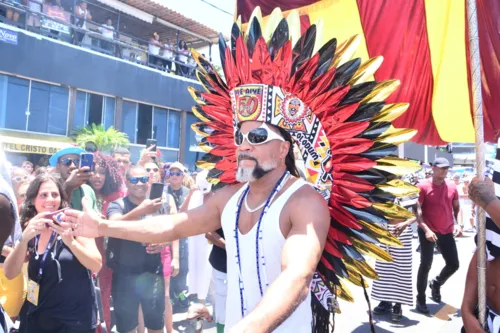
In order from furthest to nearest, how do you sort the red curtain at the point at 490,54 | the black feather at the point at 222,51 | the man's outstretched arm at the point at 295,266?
the red curtain at the point at 490,54
the black feather at the point at 222,51
the man's outstretched arm at the point at 295,266

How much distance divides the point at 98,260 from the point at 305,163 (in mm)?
1426

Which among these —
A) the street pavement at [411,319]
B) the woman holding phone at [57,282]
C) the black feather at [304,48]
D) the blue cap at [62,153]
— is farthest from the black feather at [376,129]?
the street pavement at [411,319]

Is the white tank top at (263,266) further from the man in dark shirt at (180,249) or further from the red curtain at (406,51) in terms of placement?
the man in dark shirt at (180,249)

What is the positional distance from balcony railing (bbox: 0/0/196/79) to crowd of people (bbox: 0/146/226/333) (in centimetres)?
1081

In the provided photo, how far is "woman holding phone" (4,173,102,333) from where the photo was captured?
2551mm

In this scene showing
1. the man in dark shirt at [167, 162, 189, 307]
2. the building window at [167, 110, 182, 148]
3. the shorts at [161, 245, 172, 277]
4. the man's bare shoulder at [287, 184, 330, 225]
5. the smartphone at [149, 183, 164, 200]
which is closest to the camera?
the man's bare shoulder at [287, 184, 330, 225]

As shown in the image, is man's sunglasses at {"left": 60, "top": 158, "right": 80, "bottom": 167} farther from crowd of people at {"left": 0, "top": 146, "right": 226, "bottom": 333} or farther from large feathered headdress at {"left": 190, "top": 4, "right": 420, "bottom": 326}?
large feathered headdress at {"left": 190, "top": 4, "right": 420, "bottom": 326}

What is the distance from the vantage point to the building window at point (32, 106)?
13781 mm

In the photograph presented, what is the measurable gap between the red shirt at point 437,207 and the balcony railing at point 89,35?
12302mm

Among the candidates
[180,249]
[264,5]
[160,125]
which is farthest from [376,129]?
[160,125]

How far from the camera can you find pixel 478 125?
225cm

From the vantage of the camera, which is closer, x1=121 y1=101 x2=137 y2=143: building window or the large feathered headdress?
the large feathered headdress

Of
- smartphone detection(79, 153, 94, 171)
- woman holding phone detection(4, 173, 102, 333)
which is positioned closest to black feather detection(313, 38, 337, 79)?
woman holding phone detection(4, 173, 102, 333)

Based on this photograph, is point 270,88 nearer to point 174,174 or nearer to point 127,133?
point 174,174
